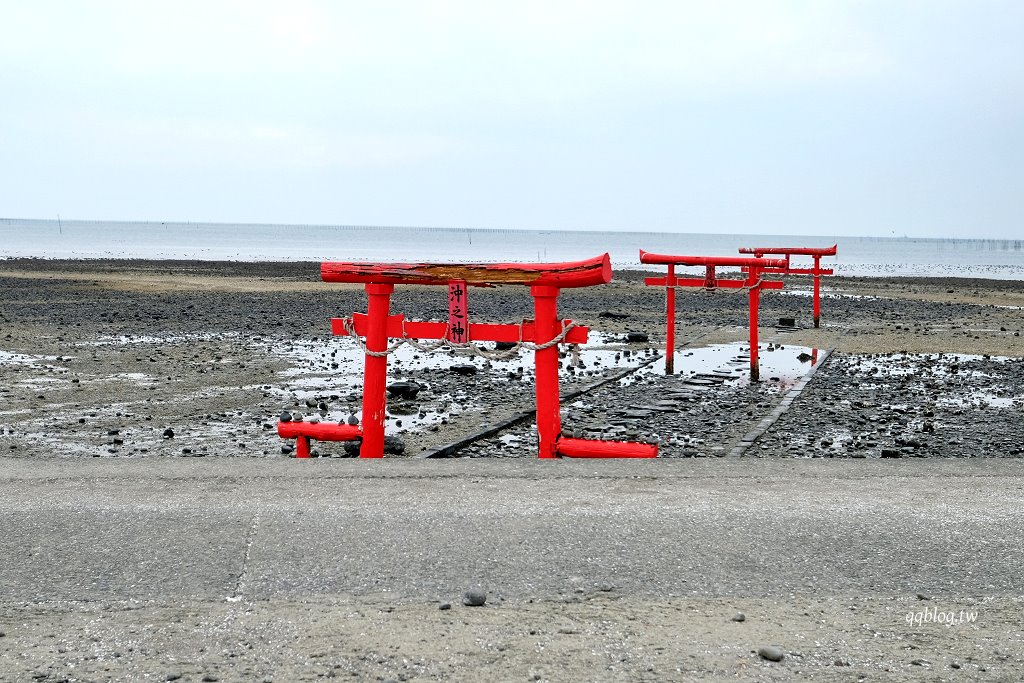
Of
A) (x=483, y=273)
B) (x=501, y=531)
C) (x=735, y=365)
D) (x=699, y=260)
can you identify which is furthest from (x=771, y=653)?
(x=735, y=365)

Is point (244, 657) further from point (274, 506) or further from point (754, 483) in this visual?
point (754, 483)

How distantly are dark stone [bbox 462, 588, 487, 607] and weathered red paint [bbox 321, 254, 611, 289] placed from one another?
313 centimetres

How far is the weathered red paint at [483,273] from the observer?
731 cm

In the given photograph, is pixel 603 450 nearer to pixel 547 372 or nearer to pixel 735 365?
pixel 547 372

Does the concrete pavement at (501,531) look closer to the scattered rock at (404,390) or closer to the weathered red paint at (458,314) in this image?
the weathered red paint at (458,314)

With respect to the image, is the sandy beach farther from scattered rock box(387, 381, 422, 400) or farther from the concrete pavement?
scattered rock box(387, 381, 422, 400)

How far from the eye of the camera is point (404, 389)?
502 inches

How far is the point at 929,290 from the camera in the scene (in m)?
40.6

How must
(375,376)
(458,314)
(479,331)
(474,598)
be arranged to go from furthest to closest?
(375,376)
(458,314)
(479,331)
(474,598)

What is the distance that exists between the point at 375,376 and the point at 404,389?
A: 4.62 m

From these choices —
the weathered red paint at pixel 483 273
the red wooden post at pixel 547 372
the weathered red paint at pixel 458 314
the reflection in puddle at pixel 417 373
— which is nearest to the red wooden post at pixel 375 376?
the weathered red paint at pixel 483 273

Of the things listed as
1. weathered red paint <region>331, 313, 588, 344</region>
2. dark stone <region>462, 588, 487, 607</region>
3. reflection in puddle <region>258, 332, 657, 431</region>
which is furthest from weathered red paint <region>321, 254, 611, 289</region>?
dark stone <region>462, 588, 487, 607</region>

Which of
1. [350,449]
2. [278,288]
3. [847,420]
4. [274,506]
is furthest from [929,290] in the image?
[274,506]

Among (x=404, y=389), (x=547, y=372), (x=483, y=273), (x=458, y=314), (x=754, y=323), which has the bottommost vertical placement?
(x=404, y=389)
